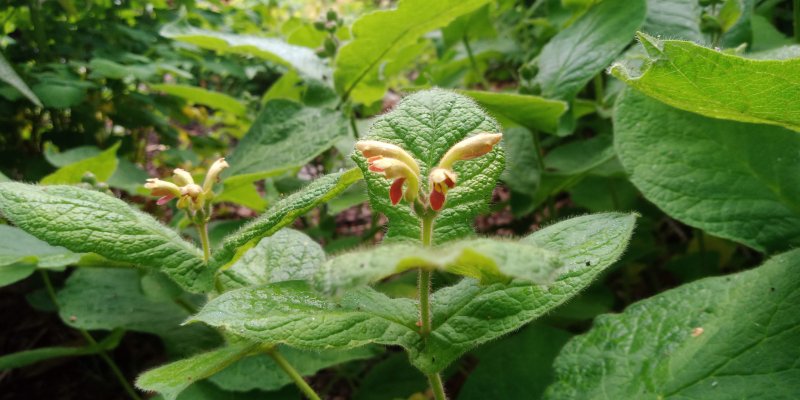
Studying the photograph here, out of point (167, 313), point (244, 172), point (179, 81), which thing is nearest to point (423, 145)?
point (244, 172)

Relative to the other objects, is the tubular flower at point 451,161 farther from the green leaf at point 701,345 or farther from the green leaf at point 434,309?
the green leaf at point 701,345

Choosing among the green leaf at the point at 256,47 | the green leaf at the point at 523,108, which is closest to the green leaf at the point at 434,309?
the green leaf at the point at 523,108

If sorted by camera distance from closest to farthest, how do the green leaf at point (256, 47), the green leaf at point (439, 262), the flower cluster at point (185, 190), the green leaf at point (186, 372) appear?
the green leaf at point (439, 262), the green leaf at point (186, 372), the flower cluster at point (185, 190), the green leaf at point (256, 47)

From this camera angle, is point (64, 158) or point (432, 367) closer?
point (432, 367)

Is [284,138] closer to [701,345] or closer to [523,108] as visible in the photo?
[523,108]

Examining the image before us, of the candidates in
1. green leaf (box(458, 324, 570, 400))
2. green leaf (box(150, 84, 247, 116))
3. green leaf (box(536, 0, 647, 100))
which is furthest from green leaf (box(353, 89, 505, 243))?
green leaf (box(150, 84, 247, 116))

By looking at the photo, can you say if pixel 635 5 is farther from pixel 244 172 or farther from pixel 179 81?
pixel 179 81

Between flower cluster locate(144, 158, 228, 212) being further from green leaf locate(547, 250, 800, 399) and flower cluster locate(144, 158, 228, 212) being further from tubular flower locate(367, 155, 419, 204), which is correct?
green leaf locate(547, 250, 800, 399)
